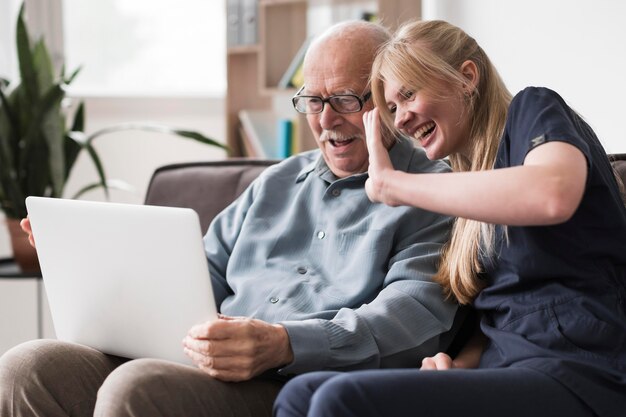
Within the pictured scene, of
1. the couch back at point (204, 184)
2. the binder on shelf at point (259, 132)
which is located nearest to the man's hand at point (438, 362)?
the couch back at point (204, 184)

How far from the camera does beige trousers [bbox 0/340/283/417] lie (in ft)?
4.59

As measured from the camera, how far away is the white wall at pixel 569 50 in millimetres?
2152

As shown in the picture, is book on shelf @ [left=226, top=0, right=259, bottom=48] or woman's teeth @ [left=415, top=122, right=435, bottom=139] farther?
book on shelf @ [left=226, top=0, right=259, bottom=48]

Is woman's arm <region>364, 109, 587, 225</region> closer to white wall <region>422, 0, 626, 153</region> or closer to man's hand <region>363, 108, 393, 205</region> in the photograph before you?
man's hand <region>363, 108, 393, 205</region>

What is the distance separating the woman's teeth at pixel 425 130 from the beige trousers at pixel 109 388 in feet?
1.63

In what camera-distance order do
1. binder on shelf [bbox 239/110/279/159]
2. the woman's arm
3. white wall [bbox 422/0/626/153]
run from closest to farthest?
1. the woman's arm
2. white wall [bbox 422/0/626/153]
3. binder on shelf [bbox 239/110/279/159]

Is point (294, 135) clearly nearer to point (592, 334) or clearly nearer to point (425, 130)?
point (425, 130)

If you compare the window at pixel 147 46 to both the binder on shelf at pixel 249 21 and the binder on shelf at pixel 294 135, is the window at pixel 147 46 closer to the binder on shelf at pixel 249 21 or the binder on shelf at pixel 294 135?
the binder on shelf at pixel 249 21

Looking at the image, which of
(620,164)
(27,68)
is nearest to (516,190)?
(620,164)

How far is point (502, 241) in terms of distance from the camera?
1477 millimetres

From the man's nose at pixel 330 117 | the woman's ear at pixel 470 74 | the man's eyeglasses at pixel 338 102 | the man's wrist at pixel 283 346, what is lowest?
the man's wrist at pixel 283 346

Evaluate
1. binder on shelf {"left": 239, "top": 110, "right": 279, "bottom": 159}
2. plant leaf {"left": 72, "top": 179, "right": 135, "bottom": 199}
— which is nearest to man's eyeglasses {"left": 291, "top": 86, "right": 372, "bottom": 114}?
plant leaf {"left": 72, "top": 179, "right": 135, "bottom": 199}

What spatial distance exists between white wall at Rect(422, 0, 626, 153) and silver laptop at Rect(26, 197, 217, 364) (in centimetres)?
121

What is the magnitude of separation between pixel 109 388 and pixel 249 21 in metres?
2.54
